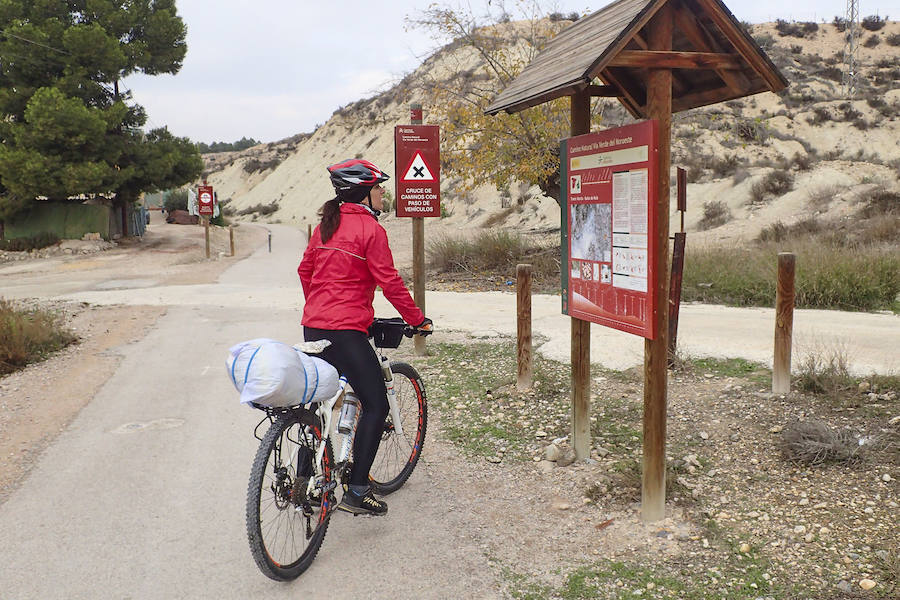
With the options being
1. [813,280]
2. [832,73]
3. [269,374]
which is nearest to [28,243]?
[813,280]

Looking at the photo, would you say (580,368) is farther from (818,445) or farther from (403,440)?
(818,445)

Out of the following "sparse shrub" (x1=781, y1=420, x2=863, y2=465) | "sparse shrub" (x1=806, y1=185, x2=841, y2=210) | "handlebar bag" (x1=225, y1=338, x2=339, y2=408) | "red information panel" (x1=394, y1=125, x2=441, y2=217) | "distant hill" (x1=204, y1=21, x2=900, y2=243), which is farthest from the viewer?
"distant hill" (x1=204, y1=21, x2=900, y2=243)

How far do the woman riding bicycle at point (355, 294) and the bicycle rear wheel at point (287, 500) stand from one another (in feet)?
0.92

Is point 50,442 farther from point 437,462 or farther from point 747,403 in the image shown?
point 747,403

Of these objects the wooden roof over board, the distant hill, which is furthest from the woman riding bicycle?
the distant hill

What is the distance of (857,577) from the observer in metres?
3.36

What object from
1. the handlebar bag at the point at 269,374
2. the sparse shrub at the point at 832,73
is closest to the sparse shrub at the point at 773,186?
the handlebar bag at the point at 269,374

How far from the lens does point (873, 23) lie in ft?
171

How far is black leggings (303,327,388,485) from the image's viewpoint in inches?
153

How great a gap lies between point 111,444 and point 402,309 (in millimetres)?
3009

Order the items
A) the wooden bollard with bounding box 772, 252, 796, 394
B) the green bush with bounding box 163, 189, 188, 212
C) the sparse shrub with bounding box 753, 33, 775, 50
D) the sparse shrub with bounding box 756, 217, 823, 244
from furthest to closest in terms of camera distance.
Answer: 1. the green bush with bounding box 163, 189, 188, 212
2. the sparse shrub with bounding box 753, 33, 775, 50
3. the sparse shrub with bounding box 756, 217, 823, 244
4. the wooden bollard with bounding box 772, 252, 796, 394

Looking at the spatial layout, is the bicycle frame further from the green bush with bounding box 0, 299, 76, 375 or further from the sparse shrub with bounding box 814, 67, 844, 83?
the sparse shrub with bounding box 814, 67, 844, 83

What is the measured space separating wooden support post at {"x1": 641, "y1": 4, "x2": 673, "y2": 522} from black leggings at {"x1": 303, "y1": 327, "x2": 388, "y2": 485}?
57.7 inches

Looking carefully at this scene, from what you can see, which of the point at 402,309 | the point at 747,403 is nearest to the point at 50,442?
the point at 402,309
